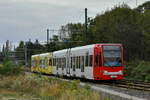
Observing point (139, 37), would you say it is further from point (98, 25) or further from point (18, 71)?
point (18, 71)

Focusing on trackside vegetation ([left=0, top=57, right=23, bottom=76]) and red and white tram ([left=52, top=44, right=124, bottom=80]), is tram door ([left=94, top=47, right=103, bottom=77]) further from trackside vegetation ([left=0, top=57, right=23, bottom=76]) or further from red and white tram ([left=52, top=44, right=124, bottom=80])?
trackside vegetation ([left=0, top=57, right=23, bottom=76])

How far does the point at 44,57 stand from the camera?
177ft

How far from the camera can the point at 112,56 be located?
30.5 meters

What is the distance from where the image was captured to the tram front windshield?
99.2 ft

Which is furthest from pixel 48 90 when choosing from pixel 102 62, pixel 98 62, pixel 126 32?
pixel 126 32

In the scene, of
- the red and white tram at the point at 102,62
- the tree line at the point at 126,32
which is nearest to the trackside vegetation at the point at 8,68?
the red and white tram at the point at 102,62

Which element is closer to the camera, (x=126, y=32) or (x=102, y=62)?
(x=102, y=62)

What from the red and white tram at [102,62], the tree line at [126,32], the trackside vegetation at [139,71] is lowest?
the trackside vegetation at [139,71]

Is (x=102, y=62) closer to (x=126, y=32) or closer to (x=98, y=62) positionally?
(x=98, y=62)

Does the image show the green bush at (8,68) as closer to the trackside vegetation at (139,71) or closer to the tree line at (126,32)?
the trackside vegetation at (139,71)

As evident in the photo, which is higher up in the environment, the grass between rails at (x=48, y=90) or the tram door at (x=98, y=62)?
the tram door at (x=98, y=62)

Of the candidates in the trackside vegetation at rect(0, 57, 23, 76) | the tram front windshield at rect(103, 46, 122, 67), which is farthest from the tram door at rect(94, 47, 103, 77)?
the trackside vegetation at rect(0, 57, 23, 76)

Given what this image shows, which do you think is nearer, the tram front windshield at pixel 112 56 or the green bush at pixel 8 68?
the tram front windshield at pixel 112 56

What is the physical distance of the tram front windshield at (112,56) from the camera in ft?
99.2
